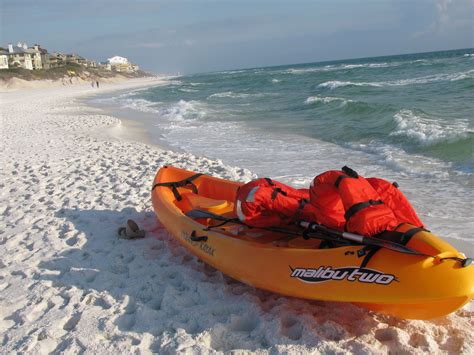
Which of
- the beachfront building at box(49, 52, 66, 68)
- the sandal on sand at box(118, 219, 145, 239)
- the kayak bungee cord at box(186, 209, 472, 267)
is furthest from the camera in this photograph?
the beachfront building at box(49, 52, 66, 68)

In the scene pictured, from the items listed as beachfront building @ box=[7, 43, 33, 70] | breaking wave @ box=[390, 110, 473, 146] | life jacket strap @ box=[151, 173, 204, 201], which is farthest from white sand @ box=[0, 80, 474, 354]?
beachfront building @ box=[7, 43, 33, 70]

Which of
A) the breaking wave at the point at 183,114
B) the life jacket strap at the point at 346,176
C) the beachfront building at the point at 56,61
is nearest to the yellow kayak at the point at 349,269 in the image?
the life jacket strap at the point at 346,176

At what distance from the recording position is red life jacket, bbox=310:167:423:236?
2887mm

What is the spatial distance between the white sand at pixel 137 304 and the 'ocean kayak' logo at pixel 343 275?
300mm

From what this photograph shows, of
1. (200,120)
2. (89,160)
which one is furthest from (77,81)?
(89,160)

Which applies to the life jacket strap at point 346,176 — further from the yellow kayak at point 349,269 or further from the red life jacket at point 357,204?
the yellow kayak at point 349,269

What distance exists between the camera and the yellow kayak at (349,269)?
2.54m

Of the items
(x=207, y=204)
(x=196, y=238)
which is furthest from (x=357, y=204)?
(x=207, y=204)

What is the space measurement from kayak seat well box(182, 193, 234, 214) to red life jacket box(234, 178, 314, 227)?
0.83 metres

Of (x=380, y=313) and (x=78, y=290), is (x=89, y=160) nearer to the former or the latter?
(x=78, y=290)

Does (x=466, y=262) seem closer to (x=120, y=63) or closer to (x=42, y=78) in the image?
(x=42, y=78)

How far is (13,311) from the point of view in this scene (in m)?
3.30

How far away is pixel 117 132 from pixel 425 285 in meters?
10.9

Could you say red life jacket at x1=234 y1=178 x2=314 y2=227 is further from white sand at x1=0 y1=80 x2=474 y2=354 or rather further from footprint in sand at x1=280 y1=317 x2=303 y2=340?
footprint in sand at x1=280 y1=317 x2=303 y2=340
